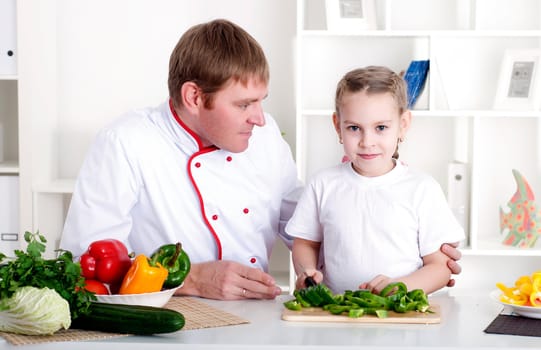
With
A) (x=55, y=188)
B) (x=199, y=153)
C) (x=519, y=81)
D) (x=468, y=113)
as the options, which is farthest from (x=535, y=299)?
(x=55, y=188)

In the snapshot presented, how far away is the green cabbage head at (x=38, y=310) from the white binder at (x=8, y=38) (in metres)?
2.32

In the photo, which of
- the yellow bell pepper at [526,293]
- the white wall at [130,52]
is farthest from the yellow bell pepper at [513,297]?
the white wall at [130,52]

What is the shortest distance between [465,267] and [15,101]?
2240mm

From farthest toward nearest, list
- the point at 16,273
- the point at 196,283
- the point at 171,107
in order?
the point at 171,107, the point at 196,283, the point at 16,273

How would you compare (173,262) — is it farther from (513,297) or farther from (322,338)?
(513,297)

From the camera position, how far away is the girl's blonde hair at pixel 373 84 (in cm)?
217

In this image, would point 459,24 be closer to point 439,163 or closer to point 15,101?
point 439,163

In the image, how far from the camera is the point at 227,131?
2.31 m

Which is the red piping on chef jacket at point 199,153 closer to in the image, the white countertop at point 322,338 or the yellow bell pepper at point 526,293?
the white countertop at point 322,338

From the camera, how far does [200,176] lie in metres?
2.40

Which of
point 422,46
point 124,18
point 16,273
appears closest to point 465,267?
point 422,46

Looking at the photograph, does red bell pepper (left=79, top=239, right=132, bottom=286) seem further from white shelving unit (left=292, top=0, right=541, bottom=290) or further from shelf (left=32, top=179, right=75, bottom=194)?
white shelving unit (left=292, top=0, right=541, bottom=290)

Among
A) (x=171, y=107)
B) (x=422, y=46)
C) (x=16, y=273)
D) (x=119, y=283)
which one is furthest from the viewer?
(x=422, y=46)

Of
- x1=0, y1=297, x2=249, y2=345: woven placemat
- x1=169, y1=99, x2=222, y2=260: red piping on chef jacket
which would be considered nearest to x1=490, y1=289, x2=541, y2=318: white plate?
x1=0, y1=297, x2=249, y2=345: woven placemat
